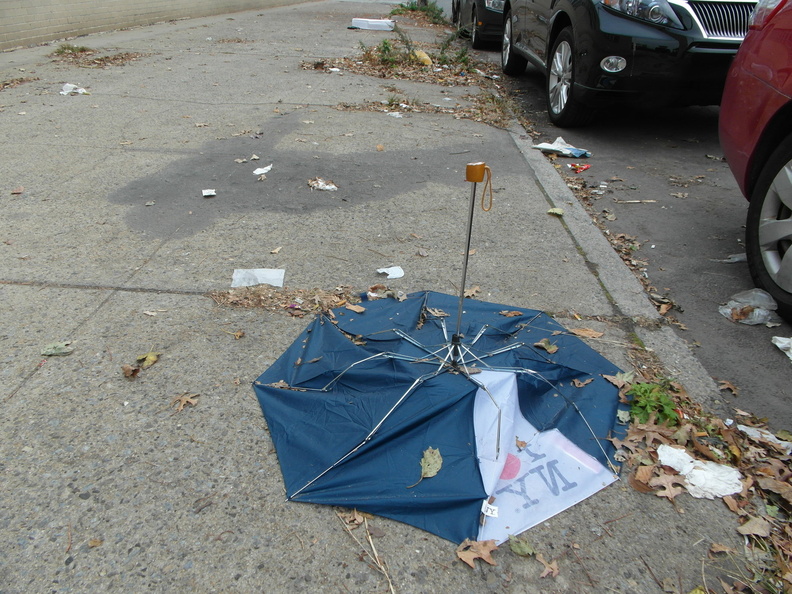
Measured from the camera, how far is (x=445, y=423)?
254 cm

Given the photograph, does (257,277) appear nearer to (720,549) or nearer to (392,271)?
(392,271)

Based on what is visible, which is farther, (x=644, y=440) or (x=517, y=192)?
(x=517, y=192)

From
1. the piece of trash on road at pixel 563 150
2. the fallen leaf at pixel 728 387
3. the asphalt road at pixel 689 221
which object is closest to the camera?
the fallen leaf at pixel 728 387

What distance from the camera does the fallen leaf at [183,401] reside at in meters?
2.74

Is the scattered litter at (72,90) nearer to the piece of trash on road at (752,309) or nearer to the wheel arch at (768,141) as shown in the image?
the wheel arch at (768,141)

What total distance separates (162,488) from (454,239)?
2.73 metres

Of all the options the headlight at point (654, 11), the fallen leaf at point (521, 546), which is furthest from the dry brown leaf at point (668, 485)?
the headlight at point (654, 11)

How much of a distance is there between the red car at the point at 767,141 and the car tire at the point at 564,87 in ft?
8.96

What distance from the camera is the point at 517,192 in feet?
17.5

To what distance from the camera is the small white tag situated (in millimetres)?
2254

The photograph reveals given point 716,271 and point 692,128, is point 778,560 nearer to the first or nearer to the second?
point 716,271

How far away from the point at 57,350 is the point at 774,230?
4.04 m

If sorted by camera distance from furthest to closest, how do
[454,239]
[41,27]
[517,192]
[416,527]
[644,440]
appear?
[41,27], [517,192], [454,239], [644,440], [416,527]

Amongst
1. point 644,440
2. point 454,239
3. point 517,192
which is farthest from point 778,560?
point 517,192
